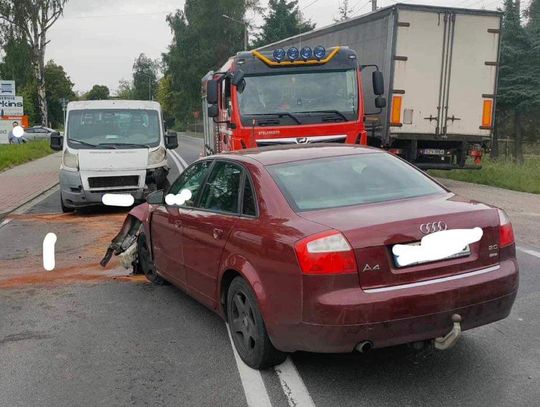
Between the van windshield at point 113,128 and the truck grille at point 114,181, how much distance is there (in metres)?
0.71

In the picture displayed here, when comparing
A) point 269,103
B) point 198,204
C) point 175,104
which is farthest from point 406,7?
point 175,104

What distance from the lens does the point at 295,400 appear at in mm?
3656

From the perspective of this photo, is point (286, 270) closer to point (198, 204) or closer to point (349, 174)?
point (349, 174)

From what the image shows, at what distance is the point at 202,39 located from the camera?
65188 millimetres

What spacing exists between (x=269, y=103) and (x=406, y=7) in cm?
433

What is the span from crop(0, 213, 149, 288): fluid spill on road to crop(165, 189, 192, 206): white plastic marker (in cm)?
144

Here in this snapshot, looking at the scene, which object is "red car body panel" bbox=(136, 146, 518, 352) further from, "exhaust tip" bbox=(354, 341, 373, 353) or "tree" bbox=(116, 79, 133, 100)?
"tree" bbox=(116, 79, 133, 100)

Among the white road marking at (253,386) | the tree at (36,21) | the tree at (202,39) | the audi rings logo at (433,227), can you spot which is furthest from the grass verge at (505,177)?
the tree at (202,39)

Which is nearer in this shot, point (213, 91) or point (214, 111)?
point (213, 91)

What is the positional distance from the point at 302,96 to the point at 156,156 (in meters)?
3.17

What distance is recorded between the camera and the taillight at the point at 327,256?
11.5 ft

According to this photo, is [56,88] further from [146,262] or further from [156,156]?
[146,262]

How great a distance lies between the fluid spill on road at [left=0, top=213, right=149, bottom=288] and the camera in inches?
271

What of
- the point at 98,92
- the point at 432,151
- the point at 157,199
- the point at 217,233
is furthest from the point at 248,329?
the point at 98,92
